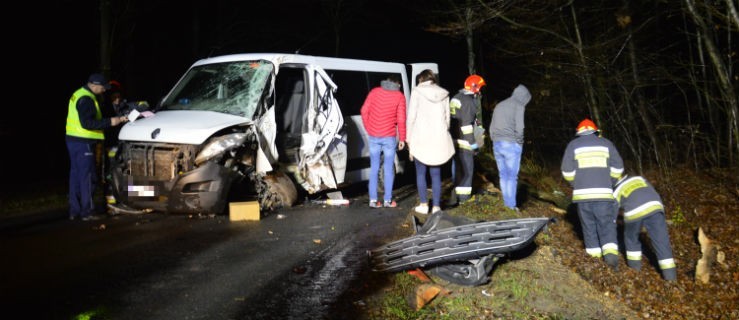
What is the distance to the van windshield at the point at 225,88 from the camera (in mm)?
8391

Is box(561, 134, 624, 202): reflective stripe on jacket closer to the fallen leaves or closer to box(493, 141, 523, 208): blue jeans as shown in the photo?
box(493, 141, 523, 208): blue jeans

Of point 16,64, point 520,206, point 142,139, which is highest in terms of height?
point 16,64

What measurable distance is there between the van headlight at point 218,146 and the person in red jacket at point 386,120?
1671 mm

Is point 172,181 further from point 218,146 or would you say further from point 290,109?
point 290,109

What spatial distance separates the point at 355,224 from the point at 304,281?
7.60 feet

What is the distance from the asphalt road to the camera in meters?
4.81

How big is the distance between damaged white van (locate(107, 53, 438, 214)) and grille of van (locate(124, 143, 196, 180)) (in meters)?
0.01

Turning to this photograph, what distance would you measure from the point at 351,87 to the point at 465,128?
6.76 ft

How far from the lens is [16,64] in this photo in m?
13.3

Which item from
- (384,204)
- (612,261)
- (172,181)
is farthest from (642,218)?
(172,181)

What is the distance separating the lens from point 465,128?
8.42 metres

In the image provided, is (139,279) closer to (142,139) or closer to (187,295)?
(187,295)

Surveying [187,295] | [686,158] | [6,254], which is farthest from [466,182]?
[686,158]

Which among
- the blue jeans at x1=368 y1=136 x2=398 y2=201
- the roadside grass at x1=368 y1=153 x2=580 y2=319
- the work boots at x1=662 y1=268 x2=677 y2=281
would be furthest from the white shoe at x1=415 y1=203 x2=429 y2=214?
the work boots at x1=662 y1=268 x2=677 y2=281
